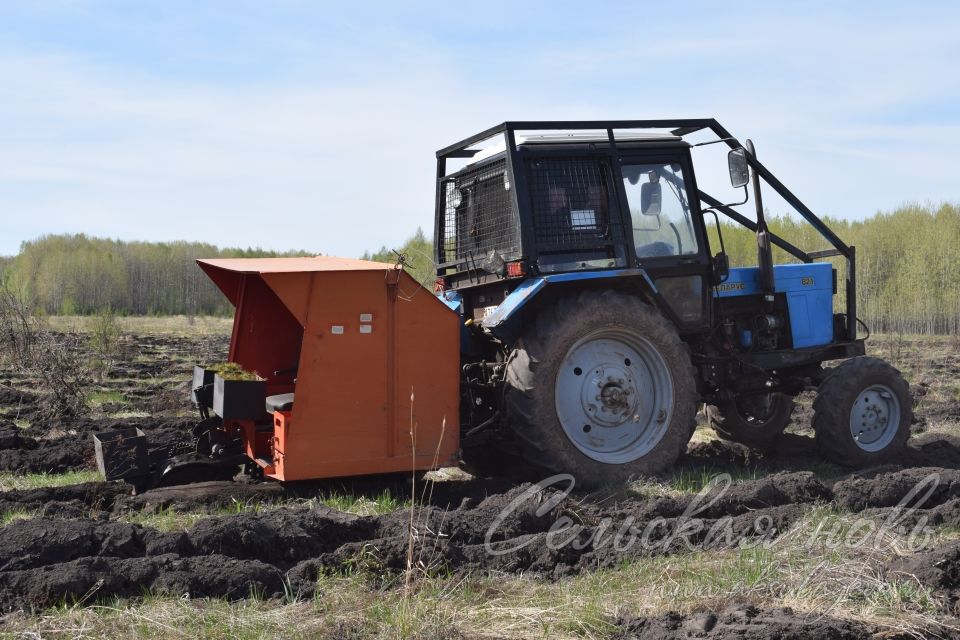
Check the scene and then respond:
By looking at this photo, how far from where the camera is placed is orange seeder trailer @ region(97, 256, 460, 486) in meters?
5.90

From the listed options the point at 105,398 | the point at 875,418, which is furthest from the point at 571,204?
the point at 105,398

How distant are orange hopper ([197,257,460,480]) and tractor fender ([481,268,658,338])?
290 millimetres

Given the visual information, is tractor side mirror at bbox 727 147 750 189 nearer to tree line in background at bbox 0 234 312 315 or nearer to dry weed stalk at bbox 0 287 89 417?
dry weed stalk at bbox 0 287 89 417

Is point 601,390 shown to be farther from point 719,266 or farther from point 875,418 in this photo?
point 875,418

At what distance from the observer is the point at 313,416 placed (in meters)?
5.90

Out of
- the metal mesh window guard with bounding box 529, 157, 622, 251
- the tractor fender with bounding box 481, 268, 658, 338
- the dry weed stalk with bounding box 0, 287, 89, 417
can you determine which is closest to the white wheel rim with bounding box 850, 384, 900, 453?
the tractor fender with bounding box 481, 268, 658, 338

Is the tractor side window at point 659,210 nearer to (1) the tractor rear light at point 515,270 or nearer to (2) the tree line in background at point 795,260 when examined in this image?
(1) the tractor rear light at point 515,270

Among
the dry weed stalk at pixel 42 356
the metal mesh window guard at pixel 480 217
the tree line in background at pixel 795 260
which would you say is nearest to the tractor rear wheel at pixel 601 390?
the metal mesh window guard at pixel 480 217

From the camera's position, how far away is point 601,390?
22.3 ft

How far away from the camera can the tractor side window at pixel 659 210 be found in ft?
23.3

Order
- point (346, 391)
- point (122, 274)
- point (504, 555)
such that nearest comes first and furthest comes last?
point (504, 555)
point (346, 391)
point (122, 274)

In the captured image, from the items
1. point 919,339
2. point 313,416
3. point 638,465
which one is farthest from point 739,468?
point 919,339

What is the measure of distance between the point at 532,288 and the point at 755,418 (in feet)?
11.9

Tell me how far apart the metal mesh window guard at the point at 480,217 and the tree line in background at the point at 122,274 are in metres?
36.5
